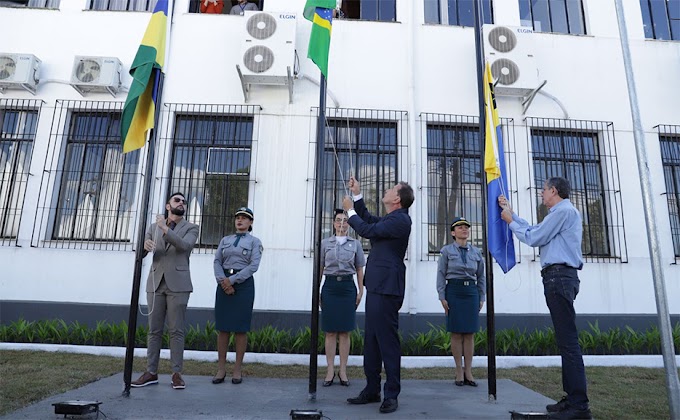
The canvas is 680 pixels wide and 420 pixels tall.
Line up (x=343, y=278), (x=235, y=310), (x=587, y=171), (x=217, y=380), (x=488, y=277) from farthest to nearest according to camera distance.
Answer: (x=587, y=171), (x=343, y=278), (x=235, y=310), (x=217, y=380), (x=488, y=277)

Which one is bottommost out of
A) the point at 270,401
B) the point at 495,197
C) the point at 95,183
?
the point at 270,401

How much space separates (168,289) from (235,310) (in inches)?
30.9

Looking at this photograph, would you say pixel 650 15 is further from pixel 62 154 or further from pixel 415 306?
pixel 62 154

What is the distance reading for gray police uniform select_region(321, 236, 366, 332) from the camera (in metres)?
5.41

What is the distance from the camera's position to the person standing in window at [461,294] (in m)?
5.46

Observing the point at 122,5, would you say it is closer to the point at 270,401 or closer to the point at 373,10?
the point at 373,10

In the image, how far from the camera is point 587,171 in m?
8.94

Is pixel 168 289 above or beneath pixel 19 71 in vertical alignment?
beneath

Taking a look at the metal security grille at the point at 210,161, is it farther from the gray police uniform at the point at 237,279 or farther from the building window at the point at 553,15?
the building window at the point at 553,15

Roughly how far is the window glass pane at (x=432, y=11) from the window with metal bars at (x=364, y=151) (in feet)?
7.38

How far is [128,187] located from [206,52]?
2864mm

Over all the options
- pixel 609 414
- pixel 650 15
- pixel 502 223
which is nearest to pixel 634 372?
pixel 609 414

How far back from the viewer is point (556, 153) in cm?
893

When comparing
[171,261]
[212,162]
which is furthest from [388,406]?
[212,162]
